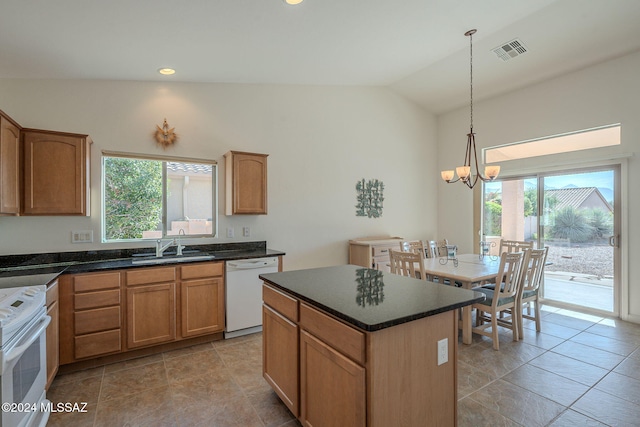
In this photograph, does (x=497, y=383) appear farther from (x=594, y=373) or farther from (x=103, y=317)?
(x=103, y=317)

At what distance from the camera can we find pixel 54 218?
3.10 meters

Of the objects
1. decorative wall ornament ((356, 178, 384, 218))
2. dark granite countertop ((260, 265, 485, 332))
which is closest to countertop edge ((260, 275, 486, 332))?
dark granite countertop ((260, 265, 485, 332))

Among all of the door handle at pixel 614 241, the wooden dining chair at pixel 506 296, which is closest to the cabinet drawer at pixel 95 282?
the wooden dining chair at pixel 506 296

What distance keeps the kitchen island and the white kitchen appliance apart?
53.4 inches

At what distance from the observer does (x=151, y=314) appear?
303 centimetres

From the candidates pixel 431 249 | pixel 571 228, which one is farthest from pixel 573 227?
pixel 431 249

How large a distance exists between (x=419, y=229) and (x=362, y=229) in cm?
141

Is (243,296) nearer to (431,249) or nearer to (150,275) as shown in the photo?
(150,275)

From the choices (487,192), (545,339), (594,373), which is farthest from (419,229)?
(594,373)

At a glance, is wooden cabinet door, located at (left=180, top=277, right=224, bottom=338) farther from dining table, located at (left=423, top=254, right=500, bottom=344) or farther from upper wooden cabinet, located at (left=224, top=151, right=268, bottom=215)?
dining table, located at (left=423, top=254, right=500, bottom=344)

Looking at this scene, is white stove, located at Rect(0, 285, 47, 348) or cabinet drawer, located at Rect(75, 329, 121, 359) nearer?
white stove, located at Rect(0, 285, 47, 348)

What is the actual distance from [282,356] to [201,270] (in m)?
1.57

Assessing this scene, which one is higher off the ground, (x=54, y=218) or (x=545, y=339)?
(x=54, y=218)

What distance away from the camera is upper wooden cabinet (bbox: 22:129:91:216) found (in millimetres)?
2787
